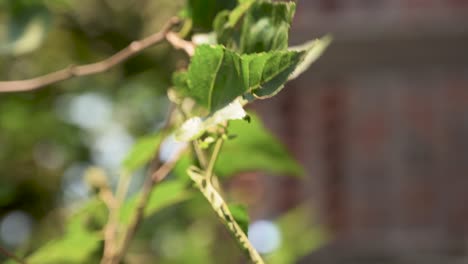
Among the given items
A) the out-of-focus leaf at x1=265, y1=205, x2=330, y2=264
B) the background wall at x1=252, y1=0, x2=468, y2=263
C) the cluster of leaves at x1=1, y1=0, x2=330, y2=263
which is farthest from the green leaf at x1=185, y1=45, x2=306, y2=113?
the background wall at x1=252, y1=0, x2=468, y2=263

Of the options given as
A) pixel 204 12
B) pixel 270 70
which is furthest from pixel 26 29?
pixel 270 70

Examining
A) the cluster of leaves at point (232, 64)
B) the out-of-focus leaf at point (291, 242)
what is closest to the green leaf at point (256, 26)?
the cluster of leaves at point (232, 64)

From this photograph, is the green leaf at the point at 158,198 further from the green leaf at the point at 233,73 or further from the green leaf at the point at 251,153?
the green leaf at the point at 233,73

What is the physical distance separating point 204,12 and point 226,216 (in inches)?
5.3

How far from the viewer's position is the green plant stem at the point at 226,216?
296 mm

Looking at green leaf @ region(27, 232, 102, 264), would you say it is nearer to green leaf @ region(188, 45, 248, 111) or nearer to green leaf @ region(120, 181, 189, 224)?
green leaf @ region(120, 181, 189, 224)

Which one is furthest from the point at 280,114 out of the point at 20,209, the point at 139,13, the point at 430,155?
the point at 20,209

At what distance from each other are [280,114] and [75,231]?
2.31 m

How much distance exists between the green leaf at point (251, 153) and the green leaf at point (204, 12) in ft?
0.54

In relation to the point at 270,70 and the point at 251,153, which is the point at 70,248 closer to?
the point at 251,153

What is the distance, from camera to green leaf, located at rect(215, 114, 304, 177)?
0.58 metres

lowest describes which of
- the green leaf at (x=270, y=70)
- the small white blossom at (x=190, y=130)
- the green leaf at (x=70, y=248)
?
the green leaf at (x=270, y=70)

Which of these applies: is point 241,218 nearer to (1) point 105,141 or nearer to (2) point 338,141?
(1) point 105,141

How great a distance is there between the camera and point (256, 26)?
0.35m
